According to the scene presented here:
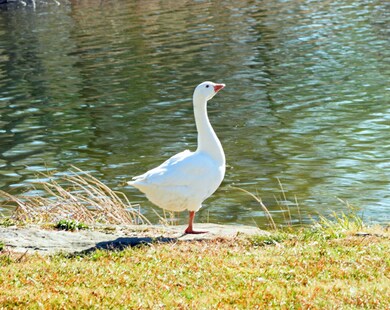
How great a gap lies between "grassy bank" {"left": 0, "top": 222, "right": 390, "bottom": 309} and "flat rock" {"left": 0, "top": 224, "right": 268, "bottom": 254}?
30 centimetres

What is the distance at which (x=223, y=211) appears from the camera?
15.3 m

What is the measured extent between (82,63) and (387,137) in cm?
1630

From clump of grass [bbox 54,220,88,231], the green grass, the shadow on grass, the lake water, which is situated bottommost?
the lake water

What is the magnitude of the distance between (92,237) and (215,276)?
2348 millimetres

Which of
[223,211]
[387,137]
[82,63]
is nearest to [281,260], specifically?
[223,211]

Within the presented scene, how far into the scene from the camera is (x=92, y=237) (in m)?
9.56

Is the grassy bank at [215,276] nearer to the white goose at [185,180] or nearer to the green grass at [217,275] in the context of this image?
the green grass at [217,275]

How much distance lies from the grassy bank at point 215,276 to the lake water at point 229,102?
422cm

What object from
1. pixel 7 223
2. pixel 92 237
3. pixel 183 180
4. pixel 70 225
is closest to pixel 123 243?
pixel 92 237

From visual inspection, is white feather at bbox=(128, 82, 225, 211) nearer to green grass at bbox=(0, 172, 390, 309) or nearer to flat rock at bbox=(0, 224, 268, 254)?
flat rock at bbox=(0, 224, 268, 254)

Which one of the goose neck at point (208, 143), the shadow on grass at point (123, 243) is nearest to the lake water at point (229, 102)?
the goose neck at point (208, 143)

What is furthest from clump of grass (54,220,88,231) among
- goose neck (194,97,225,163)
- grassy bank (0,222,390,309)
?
goose neck (194,97,225,163)

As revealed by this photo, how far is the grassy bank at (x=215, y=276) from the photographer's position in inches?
273

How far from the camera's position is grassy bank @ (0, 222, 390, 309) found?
6.92 m
